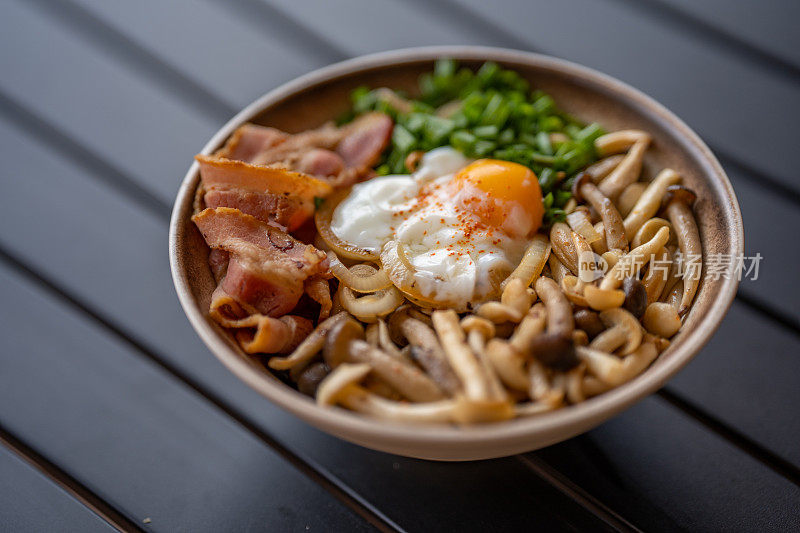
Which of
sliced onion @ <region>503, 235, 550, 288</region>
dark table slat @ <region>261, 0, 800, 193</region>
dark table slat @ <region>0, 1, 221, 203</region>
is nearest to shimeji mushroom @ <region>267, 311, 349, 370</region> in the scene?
sliced onion @ <region>503, 235, 550, 288</region>

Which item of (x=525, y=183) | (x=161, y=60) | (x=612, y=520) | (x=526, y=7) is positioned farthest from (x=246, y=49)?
(x=612, y=520)

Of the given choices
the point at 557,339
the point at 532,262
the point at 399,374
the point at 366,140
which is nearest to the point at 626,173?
the point at 532,262

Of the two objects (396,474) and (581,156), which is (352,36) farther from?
(396,474)

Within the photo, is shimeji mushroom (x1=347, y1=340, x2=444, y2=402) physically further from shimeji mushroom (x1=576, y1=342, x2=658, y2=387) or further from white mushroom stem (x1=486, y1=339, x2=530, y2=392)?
shimeji mushroom (x1=576, y1=342, x2=658, y2=387)

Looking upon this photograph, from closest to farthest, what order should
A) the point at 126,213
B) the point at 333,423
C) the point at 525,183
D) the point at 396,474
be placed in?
the point at 333,423
the point at 396,474
the point at 525,183
the point at 126,213

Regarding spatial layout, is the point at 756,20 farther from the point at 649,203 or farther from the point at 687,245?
the point at 687,245

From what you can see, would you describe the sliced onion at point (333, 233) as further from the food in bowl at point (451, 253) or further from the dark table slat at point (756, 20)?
the dark table slat at point (756, 20)
